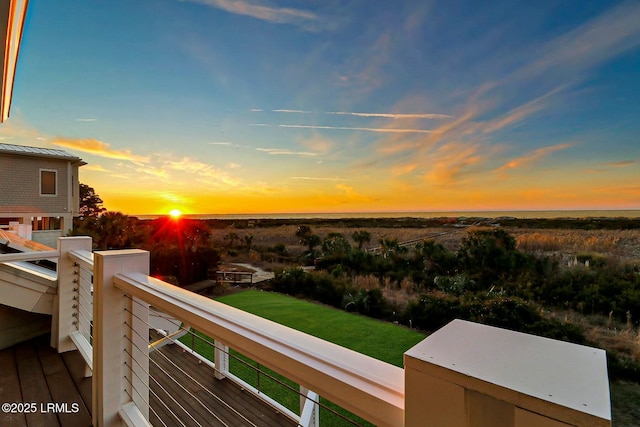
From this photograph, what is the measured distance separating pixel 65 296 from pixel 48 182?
9286mm

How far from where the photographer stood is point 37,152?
27.6ft

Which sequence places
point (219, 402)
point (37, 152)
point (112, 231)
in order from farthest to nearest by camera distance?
point (37, 152)
point (112, 231)
point (219, 402)

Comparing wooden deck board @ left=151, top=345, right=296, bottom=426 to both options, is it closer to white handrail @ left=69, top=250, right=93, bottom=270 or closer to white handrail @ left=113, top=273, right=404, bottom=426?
white handrail @ left=69, top=250, right=93, bottom=270

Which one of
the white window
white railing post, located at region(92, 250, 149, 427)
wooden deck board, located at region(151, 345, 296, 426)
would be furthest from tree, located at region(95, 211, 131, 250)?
white railing post, located at region(92, 250, 149, 427)

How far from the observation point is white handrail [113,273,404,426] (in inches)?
18.3

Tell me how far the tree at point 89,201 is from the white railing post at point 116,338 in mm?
16715

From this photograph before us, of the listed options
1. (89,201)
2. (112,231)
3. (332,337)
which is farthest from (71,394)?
(89,201)

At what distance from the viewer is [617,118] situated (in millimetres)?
6934

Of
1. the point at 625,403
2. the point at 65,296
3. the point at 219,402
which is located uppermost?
the point at 65,296

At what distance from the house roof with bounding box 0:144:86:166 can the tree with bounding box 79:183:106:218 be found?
6.81 meters

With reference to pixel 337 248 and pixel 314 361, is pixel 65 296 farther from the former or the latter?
pixel 337 248

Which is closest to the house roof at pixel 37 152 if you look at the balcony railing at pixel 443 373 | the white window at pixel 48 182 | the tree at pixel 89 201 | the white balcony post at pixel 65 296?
the white window at pixel 48 182

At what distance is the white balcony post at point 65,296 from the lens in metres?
2.08

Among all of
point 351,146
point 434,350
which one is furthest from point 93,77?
point 434,350
